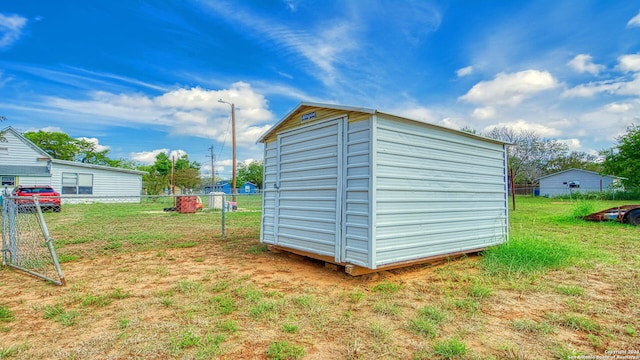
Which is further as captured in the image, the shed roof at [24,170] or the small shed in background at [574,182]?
the small shed in background at [574,182]

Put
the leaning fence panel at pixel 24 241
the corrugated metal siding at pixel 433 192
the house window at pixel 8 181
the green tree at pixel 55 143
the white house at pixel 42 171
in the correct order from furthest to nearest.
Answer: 1. the green tree at pixel 55 143
2. the white house at pixel 42 171
3. the house window at pixel 8 181
4. the leaning fence panel at pixel 24 241
5. the corrugated metal siding at pixel 433 192

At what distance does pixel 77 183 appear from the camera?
17.8m

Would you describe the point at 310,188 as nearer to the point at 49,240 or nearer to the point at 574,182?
the point at 49,240

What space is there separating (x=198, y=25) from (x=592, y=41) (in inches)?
430

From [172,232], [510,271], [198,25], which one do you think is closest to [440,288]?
[510,271]

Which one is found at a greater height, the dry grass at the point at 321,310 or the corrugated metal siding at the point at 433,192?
the corrugated metal siding at the point at 433,192

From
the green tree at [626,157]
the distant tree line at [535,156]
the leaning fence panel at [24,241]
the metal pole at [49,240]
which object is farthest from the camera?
the distant tree line at [535,156]

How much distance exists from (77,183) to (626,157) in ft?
105

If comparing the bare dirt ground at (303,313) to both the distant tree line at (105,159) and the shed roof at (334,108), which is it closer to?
the shed roof at (334,108)

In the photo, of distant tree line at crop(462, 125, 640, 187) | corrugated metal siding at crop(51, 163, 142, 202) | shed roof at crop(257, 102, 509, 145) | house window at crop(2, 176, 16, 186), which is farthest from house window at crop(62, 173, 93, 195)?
distant tree line at crop(462, 125, 640, 187)

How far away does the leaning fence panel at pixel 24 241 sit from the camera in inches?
168

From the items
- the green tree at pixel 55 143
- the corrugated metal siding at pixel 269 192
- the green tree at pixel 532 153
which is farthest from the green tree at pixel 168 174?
the green tree at pixel 532 153

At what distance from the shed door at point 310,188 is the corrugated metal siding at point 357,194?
0.15m

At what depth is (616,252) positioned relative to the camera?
5340 millimetres
